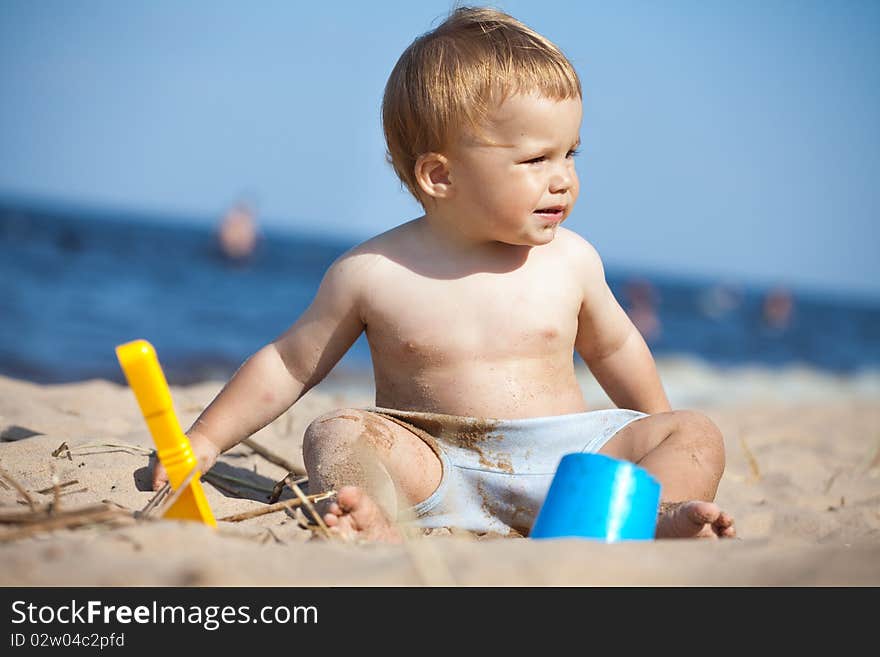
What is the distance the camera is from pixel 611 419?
2.29m

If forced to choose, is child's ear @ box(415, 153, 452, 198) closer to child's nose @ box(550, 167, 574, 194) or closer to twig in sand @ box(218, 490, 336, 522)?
child's nose @ box(550, 167, 574, 194)

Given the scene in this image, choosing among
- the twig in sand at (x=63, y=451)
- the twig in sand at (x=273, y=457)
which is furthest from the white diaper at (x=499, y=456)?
the twig in sand at (x=63, y=451)

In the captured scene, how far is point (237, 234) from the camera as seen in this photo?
76.8ft

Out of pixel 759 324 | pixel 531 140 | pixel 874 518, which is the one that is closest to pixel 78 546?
pixel 531 140

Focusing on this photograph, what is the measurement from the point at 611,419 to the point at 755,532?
0.50 metres

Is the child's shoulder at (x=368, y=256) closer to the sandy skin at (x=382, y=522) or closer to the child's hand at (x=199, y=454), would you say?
the child's hand at (x=199, y=454)

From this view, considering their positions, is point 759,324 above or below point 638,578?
below

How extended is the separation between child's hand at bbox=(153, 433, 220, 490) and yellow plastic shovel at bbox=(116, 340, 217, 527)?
0.30m

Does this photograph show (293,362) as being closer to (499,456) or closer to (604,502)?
A: (499,456)

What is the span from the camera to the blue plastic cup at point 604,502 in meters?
1.57

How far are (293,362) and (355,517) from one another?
2.32 ft

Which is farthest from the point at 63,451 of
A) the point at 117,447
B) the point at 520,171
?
the point at 520,171

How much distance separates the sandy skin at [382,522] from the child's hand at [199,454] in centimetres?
50
